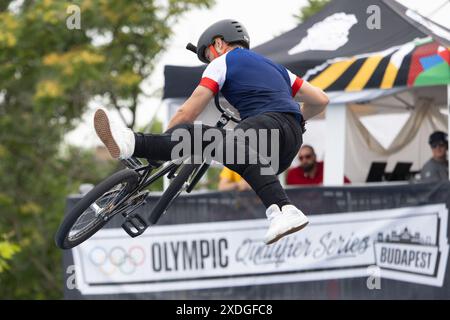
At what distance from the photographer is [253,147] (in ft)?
18.5

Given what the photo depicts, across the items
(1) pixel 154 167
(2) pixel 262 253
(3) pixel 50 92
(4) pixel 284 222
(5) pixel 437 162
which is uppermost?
(3) pixel 50 92

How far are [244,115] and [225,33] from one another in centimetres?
51

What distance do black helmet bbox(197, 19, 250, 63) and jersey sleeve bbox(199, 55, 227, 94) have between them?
0.68 ft

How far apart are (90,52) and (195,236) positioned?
781 centimetres

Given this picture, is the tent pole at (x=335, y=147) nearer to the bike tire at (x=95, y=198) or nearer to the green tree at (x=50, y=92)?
the bike tire at (x=95, y=198)

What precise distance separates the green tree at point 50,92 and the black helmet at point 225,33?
10483mm

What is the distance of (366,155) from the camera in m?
12.1

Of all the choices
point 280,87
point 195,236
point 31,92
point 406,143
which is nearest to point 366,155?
point 406,143

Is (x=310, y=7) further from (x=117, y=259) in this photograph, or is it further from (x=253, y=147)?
(x=253, y=147)

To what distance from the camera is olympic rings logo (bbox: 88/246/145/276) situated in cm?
1026

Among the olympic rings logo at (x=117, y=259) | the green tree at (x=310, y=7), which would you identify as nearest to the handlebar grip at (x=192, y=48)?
the olympic rings logo at (x=117, y=259)

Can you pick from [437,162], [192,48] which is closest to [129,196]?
[192,48]

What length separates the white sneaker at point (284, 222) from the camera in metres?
5.53
